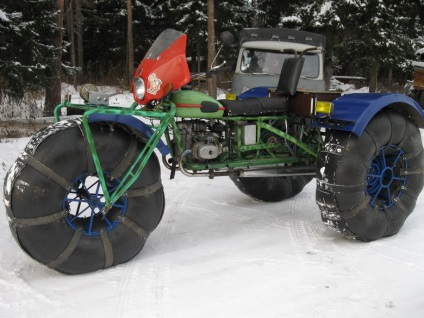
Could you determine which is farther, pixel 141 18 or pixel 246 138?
pixel 141 18

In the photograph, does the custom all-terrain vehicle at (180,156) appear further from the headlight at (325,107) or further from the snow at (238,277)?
the snow at (238,277)

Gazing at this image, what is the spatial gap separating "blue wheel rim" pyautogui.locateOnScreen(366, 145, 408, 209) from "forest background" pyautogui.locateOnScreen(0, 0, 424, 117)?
7348mm

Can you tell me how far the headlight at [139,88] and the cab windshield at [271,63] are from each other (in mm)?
6861

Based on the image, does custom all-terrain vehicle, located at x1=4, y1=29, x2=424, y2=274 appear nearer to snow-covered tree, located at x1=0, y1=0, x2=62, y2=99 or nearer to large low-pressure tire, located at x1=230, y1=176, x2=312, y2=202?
large low-pressure tire, located at x1=230, y1=176, x2=312, y2=202

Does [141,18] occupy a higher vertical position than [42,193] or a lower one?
higher

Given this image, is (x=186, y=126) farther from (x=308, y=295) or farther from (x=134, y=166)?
(x=308, y=295)

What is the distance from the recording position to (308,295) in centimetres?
299

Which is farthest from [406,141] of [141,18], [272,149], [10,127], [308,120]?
[141,18]

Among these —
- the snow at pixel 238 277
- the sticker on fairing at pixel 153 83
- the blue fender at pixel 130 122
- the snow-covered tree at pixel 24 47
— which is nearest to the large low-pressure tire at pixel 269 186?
the snow at pixel 238 277

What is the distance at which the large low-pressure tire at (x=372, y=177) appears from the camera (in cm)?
387

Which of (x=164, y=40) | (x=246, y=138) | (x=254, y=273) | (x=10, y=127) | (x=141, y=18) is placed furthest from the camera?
(x=141, y=18)

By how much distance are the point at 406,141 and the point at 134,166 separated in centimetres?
246

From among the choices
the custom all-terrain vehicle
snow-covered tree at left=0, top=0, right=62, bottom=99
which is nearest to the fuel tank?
the custom all-terrain vehicle

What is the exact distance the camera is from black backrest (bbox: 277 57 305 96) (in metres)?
4.34
